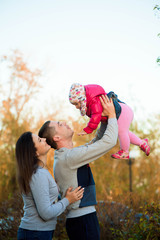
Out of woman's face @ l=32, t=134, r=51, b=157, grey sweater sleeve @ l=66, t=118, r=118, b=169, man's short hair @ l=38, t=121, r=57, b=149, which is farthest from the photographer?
man's short hair @ l=38, t=121, r=57, b=149

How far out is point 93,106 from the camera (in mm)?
2408

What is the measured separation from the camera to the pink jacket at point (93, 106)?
7.84ft

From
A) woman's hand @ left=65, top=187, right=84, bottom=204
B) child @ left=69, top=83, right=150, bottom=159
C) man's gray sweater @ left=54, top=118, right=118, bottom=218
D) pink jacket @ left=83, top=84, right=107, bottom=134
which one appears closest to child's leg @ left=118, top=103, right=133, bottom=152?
child @ left=69, top=83, right=150, bottom=159

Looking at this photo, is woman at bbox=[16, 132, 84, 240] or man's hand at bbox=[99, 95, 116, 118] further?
man's hand at bbox=[99, 95, 116, 118]

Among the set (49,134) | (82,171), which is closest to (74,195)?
(82,171)

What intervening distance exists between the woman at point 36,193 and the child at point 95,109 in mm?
476

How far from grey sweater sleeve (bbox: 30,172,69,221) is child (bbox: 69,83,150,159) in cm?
56

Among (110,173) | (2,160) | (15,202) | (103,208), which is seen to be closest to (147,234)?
(103,208)

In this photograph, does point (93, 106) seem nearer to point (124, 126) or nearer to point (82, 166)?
point (124, 126)

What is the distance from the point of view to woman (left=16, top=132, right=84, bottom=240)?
2.15 m

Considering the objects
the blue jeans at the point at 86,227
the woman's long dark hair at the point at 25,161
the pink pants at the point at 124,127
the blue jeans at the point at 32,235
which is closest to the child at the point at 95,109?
the pink pants at the point at 124,127

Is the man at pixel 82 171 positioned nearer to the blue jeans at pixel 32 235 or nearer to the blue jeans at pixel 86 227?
the blue jeans at pixel 86 227

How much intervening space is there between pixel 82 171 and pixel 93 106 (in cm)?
58

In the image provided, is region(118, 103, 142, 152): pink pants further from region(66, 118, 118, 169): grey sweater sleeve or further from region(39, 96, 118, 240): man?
region(66, 118, 118, 169): grey sweater sleeve
